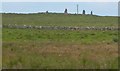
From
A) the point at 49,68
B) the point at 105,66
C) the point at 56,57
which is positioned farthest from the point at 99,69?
the point at 56,57

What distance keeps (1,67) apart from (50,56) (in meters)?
3.52

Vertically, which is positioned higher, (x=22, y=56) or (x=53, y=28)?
(x=22, y=56)

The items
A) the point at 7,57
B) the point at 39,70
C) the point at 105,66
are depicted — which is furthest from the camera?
the point at 7,57

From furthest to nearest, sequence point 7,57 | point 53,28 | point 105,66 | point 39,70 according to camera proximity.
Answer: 1. point 53,28
2. point 7,57
3. point 105,66
4. point 39,70

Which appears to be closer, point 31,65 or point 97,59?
point 31,65

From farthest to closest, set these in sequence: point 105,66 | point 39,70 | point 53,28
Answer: point 53,28 → point 105,66 → point 39,70

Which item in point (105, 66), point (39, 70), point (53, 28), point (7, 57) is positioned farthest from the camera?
point (53, 28)

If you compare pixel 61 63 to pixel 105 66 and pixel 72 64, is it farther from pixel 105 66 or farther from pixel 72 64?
pixel 105 66

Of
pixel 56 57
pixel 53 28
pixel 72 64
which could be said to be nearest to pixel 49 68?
pixel 72 64

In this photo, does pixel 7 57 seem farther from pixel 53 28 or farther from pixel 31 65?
pixel 53 28

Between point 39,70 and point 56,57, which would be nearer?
point 39,70

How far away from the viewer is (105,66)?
14.9m

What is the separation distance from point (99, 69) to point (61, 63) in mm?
1960

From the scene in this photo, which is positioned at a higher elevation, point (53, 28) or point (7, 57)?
point (7, 57)
